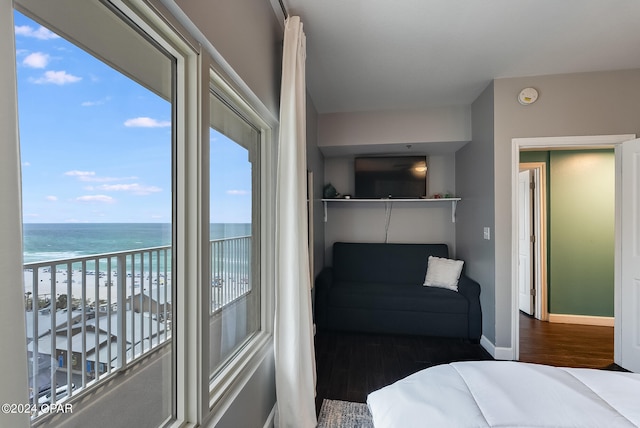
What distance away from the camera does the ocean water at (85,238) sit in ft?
2.30

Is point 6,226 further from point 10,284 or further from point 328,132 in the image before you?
point 328,132

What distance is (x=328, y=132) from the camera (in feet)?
11.8

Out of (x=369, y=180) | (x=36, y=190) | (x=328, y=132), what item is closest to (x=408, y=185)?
(x=369, y=180)

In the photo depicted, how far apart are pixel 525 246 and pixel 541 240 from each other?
253 millimetres

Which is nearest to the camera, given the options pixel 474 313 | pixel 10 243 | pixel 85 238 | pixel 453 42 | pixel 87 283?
pixel 10 243

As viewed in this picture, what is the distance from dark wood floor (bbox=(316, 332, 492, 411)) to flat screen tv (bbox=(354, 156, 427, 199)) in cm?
179

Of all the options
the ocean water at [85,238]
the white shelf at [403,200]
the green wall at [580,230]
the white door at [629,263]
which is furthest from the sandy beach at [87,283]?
the green wall at [580,230]

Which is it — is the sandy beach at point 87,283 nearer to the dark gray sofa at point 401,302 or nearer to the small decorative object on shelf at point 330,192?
the dark gray sofa at point 401,302

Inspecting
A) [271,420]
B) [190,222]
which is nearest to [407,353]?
[271,420]

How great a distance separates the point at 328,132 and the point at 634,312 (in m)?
3.45

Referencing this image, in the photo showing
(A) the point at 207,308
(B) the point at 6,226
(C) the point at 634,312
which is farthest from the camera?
(C) the point at 634,312

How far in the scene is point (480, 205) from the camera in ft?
10.0

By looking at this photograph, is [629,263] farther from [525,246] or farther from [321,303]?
[321,303]

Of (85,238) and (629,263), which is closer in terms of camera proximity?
(85,238)
